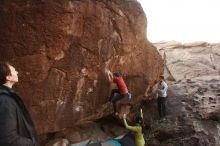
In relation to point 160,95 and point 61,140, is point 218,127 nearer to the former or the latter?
point 160,95

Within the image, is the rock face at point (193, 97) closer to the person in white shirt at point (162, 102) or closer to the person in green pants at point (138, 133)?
the person in white shirt at point (162, 102)

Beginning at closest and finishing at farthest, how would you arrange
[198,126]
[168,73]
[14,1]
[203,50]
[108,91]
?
[14,1], [108,91], [198,126], [168,73], [203,50]

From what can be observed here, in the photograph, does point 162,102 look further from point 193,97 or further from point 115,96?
point 115,96

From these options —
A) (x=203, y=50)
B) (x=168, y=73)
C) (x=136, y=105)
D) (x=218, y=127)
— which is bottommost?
(x=218, y=127)

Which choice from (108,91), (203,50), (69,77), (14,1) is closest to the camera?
(14,1)

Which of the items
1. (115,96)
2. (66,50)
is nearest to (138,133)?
(115,96)

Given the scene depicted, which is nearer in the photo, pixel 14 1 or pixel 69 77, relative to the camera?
pixel 14 1

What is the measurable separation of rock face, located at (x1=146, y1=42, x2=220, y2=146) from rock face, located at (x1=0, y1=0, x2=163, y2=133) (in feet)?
8.66

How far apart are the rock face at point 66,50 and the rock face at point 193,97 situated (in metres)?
2.64

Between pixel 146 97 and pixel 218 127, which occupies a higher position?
pixel 146 97

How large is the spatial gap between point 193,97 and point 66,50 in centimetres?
586

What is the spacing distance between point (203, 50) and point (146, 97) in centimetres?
653

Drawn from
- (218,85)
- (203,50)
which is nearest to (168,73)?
(218,85)

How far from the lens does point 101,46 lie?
878cm
